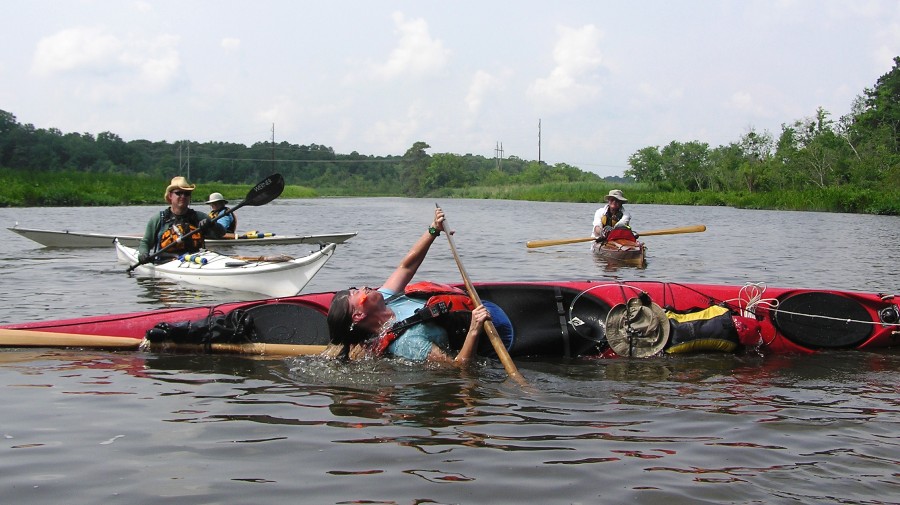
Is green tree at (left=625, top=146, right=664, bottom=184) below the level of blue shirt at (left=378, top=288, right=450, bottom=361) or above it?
above

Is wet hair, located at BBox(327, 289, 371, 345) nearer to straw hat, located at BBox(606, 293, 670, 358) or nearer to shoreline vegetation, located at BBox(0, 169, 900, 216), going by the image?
straw hat, located at BBox(606, 293, 670, 358)

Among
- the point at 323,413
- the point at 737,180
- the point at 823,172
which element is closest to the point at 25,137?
the point at 737,180

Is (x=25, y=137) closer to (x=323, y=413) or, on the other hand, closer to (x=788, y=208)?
(x=788, y=208)

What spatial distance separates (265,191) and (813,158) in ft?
126

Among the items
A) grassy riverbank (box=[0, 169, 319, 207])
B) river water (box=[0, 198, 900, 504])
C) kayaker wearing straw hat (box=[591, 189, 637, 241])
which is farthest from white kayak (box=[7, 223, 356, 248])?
grassy riverbank (box=[0, 169, 319, 207])

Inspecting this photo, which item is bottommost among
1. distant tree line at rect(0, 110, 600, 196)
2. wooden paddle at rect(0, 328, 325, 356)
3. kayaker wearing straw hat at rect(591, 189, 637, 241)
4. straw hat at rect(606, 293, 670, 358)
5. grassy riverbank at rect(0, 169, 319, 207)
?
wooden paddle at rect(0, 328, 325, 356)

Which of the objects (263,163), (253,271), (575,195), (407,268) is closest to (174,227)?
(253,271)

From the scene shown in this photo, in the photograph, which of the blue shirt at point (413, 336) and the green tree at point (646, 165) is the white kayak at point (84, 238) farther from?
the green tree at point (646, 165)

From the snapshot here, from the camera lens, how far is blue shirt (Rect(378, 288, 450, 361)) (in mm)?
4586

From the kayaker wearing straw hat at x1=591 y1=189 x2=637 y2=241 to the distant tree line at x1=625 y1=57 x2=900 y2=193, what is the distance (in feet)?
77.7

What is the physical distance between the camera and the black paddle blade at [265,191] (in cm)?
922

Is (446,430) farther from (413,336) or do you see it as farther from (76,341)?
(76,341)

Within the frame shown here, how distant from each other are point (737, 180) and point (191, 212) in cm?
4261

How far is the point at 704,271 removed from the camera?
11.2 m
